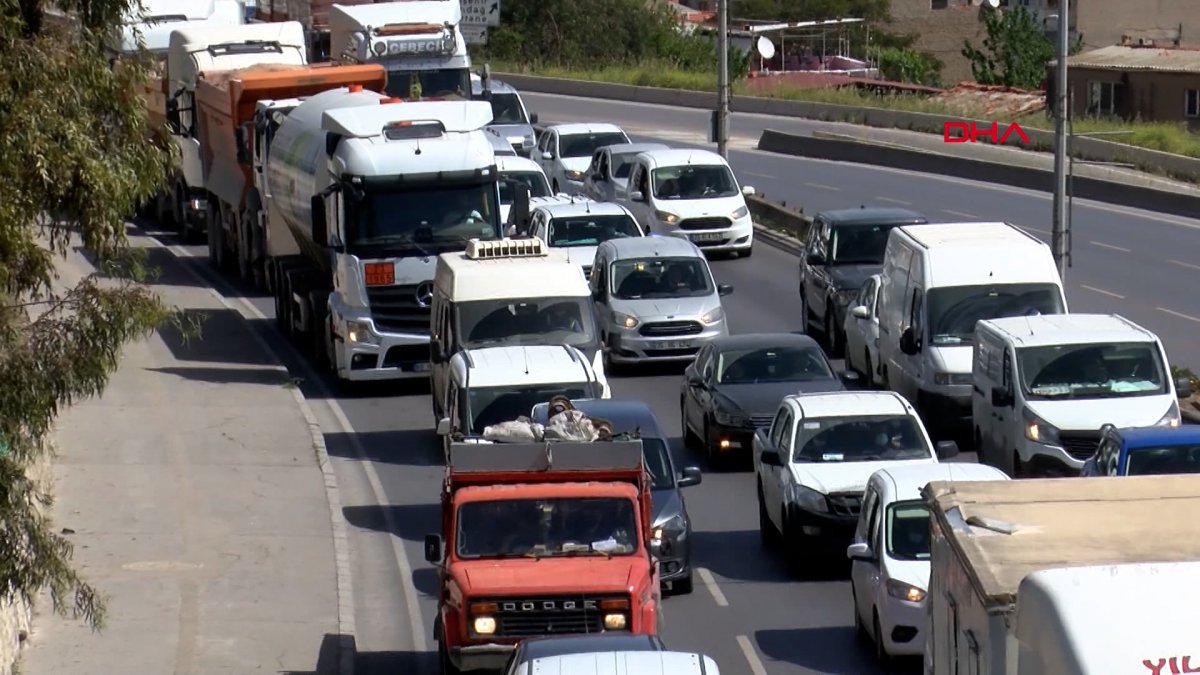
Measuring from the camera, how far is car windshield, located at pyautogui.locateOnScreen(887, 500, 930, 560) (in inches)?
648

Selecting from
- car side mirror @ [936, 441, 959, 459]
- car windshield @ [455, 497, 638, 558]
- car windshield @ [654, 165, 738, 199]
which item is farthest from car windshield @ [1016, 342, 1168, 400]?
car windshield @ [654, 165, 738, 199]

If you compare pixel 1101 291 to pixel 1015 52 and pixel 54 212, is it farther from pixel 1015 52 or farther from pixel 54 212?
pixel 1015 52

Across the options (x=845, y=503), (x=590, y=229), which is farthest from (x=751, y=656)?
(x=590, y=229)

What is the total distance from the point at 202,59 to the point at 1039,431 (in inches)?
935

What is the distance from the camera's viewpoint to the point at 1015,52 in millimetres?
93062

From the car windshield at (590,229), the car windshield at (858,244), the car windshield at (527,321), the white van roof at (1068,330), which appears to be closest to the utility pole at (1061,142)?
the car windshield at (858,244)

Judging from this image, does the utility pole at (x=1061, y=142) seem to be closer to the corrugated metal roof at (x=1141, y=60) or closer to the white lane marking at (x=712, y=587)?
the white lane marking at (x=712, y=587)

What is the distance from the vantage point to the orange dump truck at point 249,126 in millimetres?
35125

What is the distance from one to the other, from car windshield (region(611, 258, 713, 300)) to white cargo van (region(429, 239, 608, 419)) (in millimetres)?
4448

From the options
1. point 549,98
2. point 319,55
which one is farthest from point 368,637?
point 549,98

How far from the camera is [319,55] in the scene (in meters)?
54.1

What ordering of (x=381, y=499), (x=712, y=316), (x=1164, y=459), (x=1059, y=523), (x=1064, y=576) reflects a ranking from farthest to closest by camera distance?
(x=712, y=316) < (x=381, y=499) < (x=1164, y=459) < (x=1059, y=523) < (x=1064, y=576)

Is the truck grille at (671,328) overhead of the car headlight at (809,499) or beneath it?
beneath

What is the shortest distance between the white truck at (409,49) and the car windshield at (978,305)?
20690 mm
